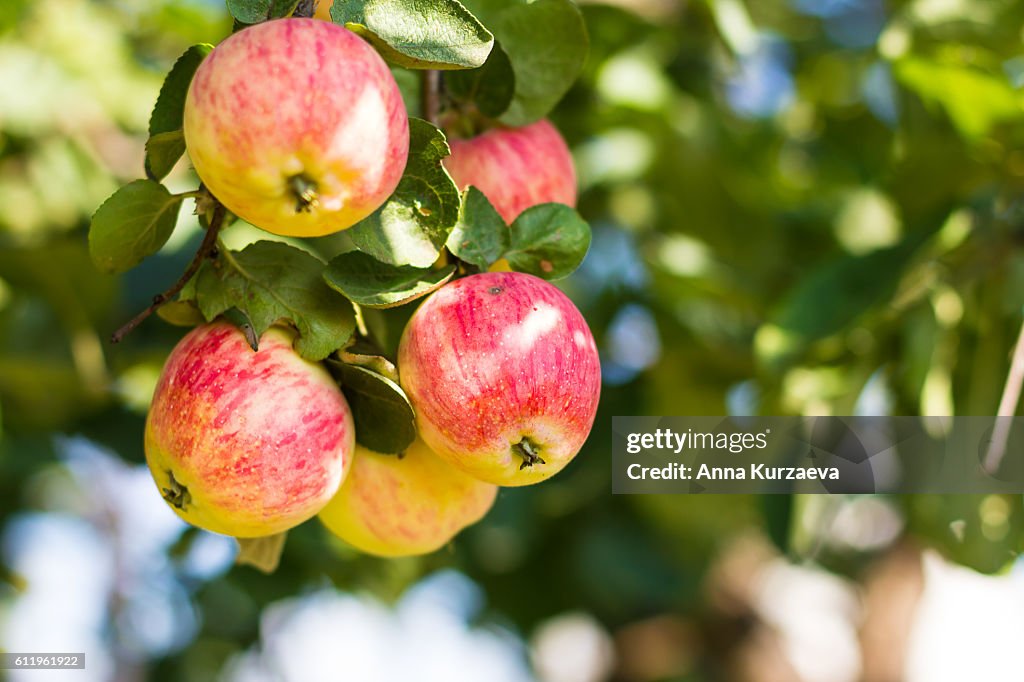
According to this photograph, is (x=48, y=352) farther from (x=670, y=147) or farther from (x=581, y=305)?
(x=670, y=147)

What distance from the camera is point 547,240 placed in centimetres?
90

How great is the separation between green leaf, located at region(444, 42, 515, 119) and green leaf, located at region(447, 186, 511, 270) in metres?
0.17

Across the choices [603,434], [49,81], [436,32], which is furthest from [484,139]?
[49,81]

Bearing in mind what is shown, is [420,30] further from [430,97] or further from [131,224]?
[131,224]

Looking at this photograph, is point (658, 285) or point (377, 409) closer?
point (377, 409)

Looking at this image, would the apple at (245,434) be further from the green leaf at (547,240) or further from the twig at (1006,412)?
the twig at (1006,412)

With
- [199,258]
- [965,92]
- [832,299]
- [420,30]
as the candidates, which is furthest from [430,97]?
[965,92]

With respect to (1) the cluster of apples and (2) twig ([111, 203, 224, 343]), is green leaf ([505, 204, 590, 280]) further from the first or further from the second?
(2) twig ([111, 203, 224, 343])

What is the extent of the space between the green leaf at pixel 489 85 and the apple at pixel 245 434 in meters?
0.32

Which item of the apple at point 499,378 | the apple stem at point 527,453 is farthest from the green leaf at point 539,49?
the apple stem at point 527,453

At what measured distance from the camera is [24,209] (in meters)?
1.94

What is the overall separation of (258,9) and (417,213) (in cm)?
20

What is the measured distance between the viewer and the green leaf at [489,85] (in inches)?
38.3

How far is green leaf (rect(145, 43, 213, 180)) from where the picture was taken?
83 cm
